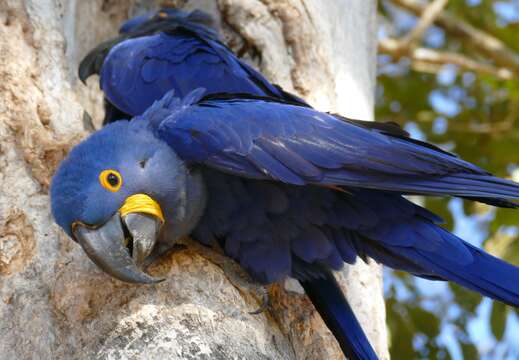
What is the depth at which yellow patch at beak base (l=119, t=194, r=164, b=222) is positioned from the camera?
2.21 metres

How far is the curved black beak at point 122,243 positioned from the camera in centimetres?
209

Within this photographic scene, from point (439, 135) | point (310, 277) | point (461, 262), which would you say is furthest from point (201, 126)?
point (439, 135)

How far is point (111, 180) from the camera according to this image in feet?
7.29

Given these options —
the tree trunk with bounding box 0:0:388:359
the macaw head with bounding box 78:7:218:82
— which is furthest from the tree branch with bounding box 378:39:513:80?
the macaw head with bounding box 78:7:218:82

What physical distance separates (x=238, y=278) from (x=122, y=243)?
0.37m

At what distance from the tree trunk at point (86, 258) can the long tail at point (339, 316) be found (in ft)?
0.21

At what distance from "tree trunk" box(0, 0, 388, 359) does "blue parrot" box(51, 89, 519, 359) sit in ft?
0.36

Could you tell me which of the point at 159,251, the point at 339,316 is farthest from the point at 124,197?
the point at 339,316

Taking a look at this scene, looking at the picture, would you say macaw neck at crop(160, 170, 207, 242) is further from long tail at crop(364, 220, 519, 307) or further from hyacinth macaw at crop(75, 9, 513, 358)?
long tail at crop(364, 220, 519, 307)

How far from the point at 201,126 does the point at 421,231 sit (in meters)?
0.71

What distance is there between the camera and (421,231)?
2.34 metres

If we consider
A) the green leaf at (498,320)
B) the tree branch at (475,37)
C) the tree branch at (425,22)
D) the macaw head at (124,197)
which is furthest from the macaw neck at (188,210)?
the tree branch at (475,37)

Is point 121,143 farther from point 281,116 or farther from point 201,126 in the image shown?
point 281,116

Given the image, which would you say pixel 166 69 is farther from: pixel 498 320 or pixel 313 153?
pixel 498 320
